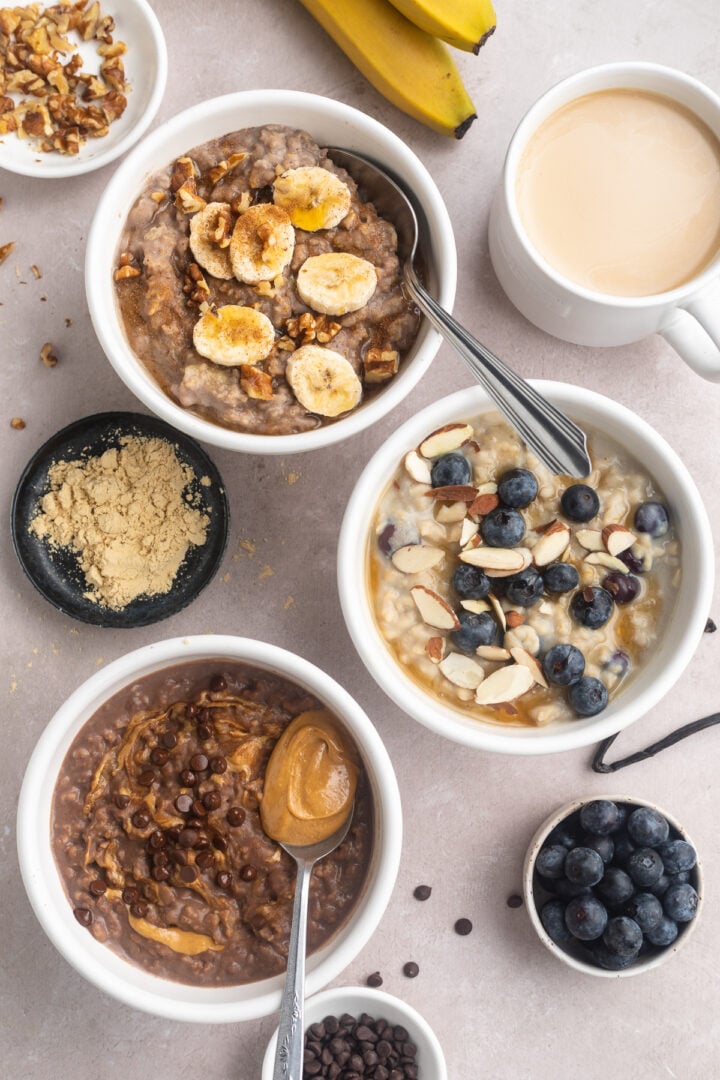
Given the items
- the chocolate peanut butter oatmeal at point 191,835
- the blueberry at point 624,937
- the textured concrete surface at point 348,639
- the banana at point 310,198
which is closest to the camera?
the banana at point 310,198

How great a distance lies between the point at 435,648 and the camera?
1.71 m

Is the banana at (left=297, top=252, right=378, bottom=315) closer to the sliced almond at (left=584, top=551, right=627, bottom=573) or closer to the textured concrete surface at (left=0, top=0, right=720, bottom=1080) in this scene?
the textured concrete surface at (left=0, top=0, right=720, bottom=1080)

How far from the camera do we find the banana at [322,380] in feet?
5.37

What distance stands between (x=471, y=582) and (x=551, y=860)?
624 mm

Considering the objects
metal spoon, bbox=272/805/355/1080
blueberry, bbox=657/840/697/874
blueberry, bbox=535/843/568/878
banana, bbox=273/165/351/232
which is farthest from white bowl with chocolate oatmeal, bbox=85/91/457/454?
blueberry, bbox=657/840/697/874

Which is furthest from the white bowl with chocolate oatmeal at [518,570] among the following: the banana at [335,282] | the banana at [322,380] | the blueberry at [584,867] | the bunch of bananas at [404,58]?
the bunch of bananas at [404,58]

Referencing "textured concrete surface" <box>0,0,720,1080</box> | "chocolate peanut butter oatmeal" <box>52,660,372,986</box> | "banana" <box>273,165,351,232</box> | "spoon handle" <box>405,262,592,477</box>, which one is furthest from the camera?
"textured concrete surface" <box>0,0,720,1080</box>

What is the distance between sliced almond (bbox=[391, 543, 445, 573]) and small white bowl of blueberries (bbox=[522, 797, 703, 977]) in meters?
0.60

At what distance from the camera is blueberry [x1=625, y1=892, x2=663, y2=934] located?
1.88 metres

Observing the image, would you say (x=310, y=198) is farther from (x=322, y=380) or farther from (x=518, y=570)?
(x=518, y=570)

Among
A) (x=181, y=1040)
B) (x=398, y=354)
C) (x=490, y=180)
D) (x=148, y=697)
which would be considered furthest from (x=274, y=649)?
(x=490, y=180)

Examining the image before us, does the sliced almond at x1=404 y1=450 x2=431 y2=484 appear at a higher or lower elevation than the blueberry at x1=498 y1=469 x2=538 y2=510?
lower

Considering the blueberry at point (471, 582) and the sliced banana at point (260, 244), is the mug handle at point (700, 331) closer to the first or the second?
the blueberry at point (471, 582)

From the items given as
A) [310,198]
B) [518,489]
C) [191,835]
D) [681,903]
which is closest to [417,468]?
[518,489]
